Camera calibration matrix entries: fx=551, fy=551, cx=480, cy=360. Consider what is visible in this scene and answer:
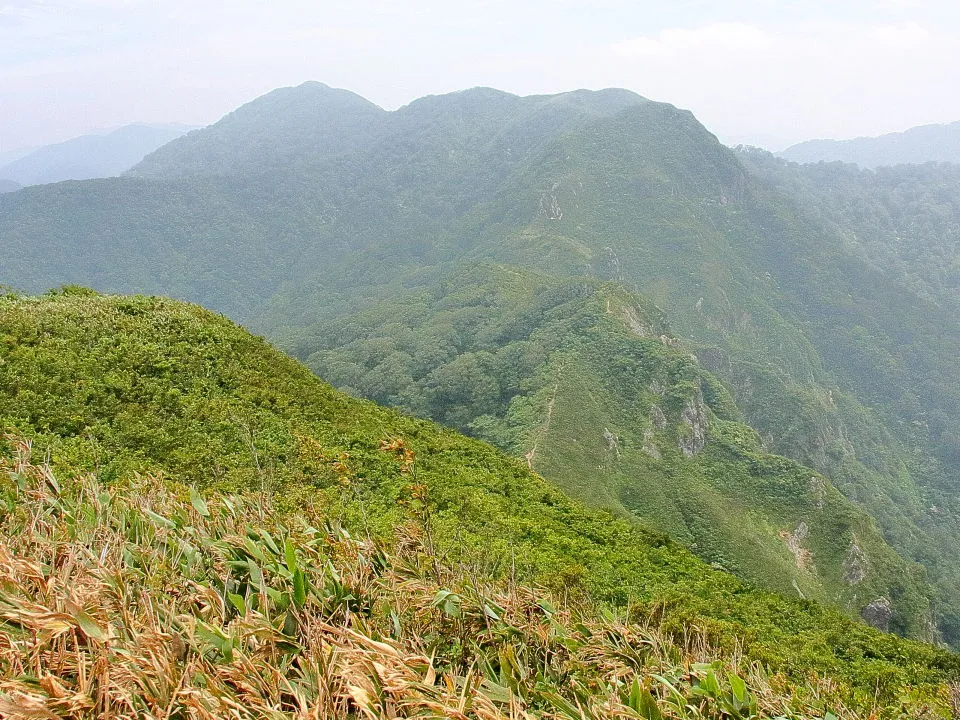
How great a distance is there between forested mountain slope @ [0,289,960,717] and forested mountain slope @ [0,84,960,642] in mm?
76231

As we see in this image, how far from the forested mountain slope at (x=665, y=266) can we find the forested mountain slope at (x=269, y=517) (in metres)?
76.2

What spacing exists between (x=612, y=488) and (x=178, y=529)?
42.4 m

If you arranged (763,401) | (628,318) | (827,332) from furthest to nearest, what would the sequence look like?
1. (827,332)
2. (763,401)
3. (628,318)

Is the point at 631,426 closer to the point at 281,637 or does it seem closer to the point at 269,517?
the point at 269,517

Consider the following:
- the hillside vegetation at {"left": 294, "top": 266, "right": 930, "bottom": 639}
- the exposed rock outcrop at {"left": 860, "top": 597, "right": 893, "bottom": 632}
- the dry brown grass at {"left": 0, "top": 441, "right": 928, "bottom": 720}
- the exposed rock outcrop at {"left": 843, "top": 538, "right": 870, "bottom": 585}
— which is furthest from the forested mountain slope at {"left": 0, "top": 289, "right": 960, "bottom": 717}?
the exposed rock outcrop at {"left": 843, "top": 538, "right": 870, "bottom": 585}

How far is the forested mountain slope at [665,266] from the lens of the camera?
9138 centimetres

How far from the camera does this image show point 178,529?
4.80 meters

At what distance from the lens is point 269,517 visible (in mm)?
5762

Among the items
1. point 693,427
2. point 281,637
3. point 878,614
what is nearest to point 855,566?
point 878,614

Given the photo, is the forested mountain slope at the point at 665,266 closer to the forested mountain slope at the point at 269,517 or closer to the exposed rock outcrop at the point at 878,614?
the exposed rock outcrop at the point at 878,614

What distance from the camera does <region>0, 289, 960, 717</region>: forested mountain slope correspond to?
3.60 m

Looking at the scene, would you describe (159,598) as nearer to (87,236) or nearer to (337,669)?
(337,669)

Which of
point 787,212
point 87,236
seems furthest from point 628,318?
point 87,236

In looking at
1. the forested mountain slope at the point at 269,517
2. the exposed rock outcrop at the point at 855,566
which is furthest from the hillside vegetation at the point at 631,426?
the forested mountain slope at the point at 269,517
